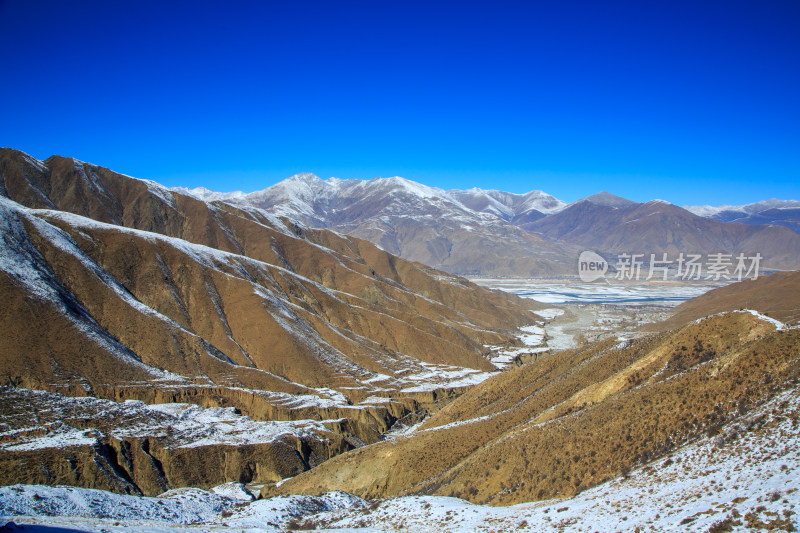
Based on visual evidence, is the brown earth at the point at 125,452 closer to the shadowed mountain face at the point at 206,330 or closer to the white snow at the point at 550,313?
the shadowed mountain face at the point at 206,330

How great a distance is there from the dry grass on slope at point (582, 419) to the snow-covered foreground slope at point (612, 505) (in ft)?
6.29

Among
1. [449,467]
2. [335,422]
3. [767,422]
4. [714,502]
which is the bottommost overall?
[335,422]

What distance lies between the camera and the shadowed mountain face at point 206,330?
184 ft

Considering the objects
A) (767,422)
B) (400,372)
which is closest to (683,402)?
(767,422)

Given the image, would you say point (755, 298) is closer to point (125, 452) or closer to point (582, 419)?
point (582, 419)

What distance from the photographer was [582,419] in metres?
30.3

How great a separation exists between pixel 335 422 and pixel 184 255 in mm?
43245

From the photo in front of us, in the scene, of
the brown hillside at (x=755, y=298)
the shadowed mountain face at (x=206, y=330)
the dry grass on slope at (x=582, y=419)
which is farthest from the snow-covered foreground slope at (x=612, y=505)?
the brown hillside at (x=755, y=298)

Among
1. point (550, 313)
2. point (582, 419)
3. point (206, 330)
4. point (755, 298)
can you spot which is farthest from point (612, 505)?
point (550, 313)

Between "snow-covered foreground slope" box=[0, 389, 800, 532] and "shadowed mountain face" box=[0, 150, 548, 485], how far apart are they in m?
17.7

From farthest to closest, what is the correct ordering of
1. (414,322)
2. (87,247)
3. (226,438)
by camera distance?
(414,322), (87,247), (226,438)

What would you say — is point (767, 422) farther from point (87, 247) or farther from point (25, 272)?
point (87, 247)

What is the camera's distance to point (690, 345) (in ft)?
115

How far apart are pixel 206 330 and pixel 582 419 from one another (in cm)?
5914
